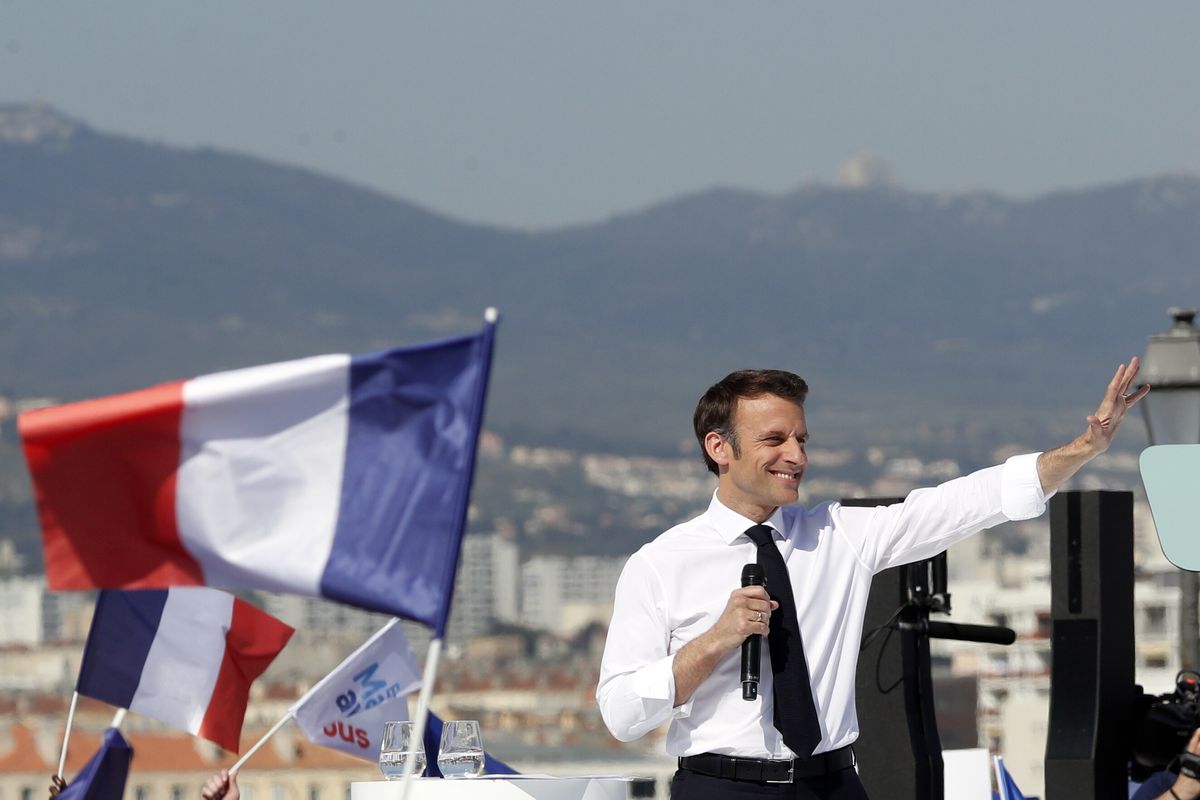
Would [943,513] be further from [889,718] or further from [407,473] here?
[889,718]

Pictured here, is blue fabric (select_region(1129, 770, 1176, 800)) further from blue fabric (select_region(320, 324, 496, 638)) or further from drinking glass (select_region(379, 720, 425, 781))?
blue fabric (select_region(320, 324, 496, 638))

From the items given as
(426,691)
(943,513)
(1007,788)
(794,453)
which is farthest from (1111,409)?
(1007,788)

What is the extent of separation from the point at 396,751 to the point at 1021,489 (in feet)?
4.89

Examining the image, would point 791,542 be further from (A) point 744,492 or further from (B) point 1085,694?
(B) point 1085,694

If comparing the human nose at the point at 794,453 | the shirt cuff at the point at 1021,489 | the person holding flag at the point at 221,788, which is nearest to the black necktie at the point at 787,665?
the human nose at the point at 794,453

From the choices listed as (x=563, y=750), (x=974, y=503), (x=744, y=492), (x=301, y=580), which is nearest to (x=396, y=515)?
(x=301, y=580)

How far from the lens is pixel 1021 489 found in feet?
15.0

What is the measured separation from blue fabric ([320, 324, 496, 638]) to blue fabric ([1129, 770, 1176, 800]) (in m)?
2.34

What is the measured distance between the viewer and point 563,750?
144750 millimetres

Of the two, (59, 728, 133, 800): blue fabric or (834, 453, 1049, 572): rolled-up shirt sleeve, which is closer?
(834, 453, 1049, 572): rolled-up shirt sleeve

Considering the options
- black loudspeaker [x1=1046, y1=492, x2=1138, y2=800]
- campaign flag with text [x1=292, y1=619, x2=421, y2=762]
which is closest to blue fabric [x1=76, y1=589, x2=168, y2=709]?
campaign flag with text [x1=292, y1=619, x2=421, y2=762]

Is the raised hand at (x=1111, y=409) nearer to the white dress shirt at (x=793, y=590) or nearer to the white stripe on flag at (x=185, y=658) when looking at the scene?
the white dress shirt at (x=793, y=590)

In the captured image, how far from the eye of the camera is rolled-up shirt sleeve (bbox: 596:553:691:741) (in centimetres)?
448

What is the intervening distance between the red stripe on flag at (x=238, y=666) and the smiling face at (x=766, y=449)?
7.76 ft
